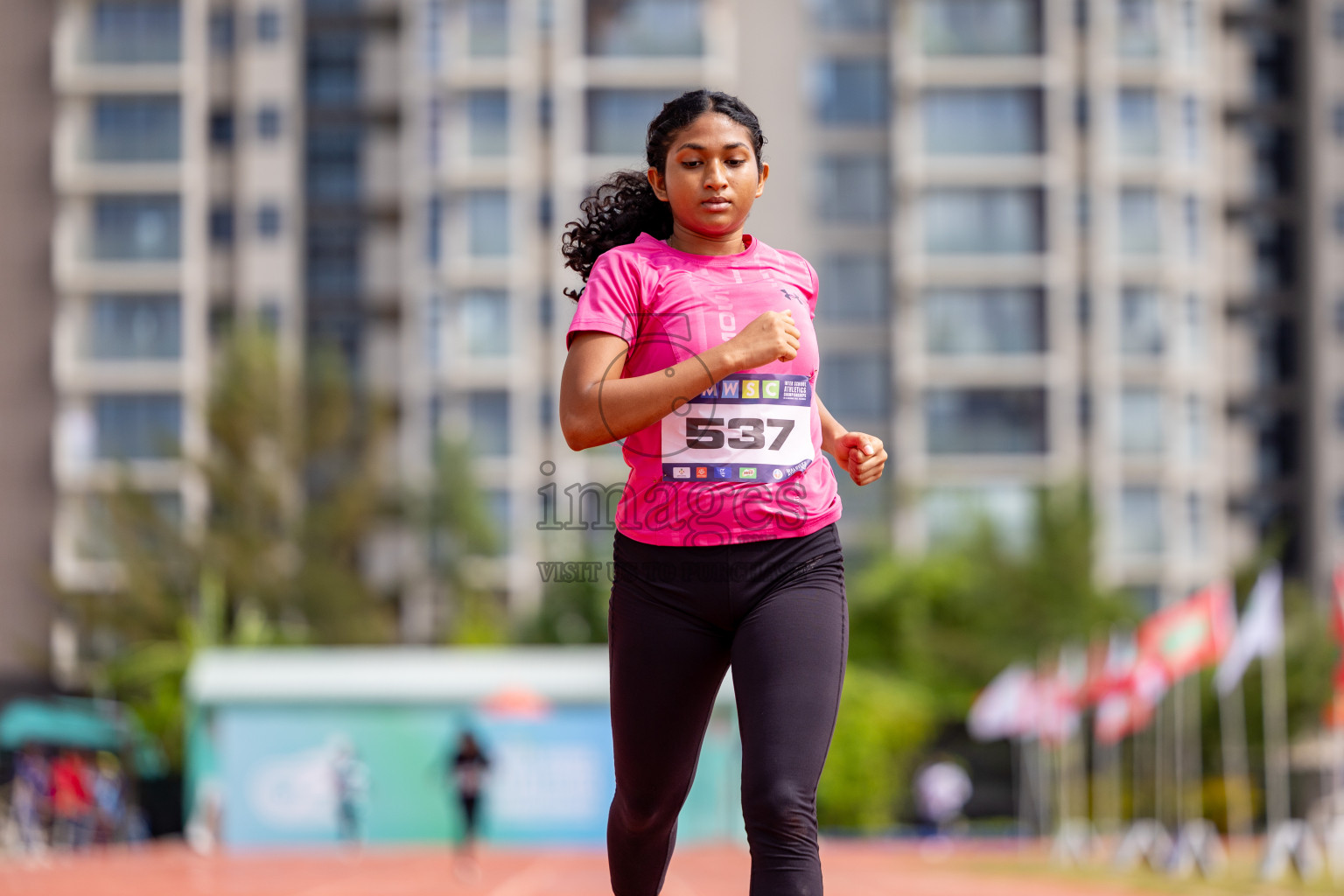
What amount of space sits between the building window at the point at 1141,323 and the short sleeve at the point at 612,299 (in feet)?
183

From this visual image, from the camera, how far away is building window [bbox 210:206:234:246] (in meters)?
61.5

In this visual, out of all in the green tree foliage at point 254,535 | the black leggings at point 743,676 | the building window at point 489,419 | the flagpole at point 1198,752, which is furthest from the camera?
the building window at point 489,419

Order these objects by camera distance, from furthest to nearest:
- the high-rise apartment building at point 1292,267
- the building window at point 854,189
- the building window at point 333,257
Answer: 1. the high-rise apartment building at point 1292,267
2. the building window at point 333,257
3. the building window at point 854,189

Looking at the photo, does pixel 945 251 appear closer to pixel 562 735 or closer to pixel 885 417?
pixel 885 417

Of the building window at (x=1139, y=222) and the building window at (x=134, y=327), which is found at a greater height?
the building window at (x=1139, y=222)

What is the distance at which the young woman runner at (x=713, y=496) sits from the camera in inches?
162

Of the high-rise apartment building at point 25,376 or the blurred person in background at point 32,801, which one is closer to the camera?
the blurred person in background at point 32,801

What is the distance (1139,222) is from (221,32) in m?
28.8

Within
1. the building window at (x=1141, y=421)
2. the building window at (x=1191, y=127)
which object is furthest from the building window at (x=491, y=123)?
the building window at (x=1191, y=127)

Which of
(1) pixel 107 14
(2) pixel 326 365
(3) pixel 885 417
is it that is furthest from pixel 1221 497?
(1) pixel 107 14

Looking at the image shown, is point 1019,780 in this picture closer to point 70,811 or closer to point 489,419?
point 70,811

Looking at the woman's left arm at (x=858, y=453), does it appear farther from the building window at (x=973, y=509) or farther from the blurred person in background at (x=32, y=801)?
the building window at (x=973, y=509)

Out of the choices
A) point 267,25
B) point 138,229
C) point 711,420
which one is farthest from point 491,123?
point 711,420

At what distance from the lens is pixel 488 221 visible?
58281 millimetres
